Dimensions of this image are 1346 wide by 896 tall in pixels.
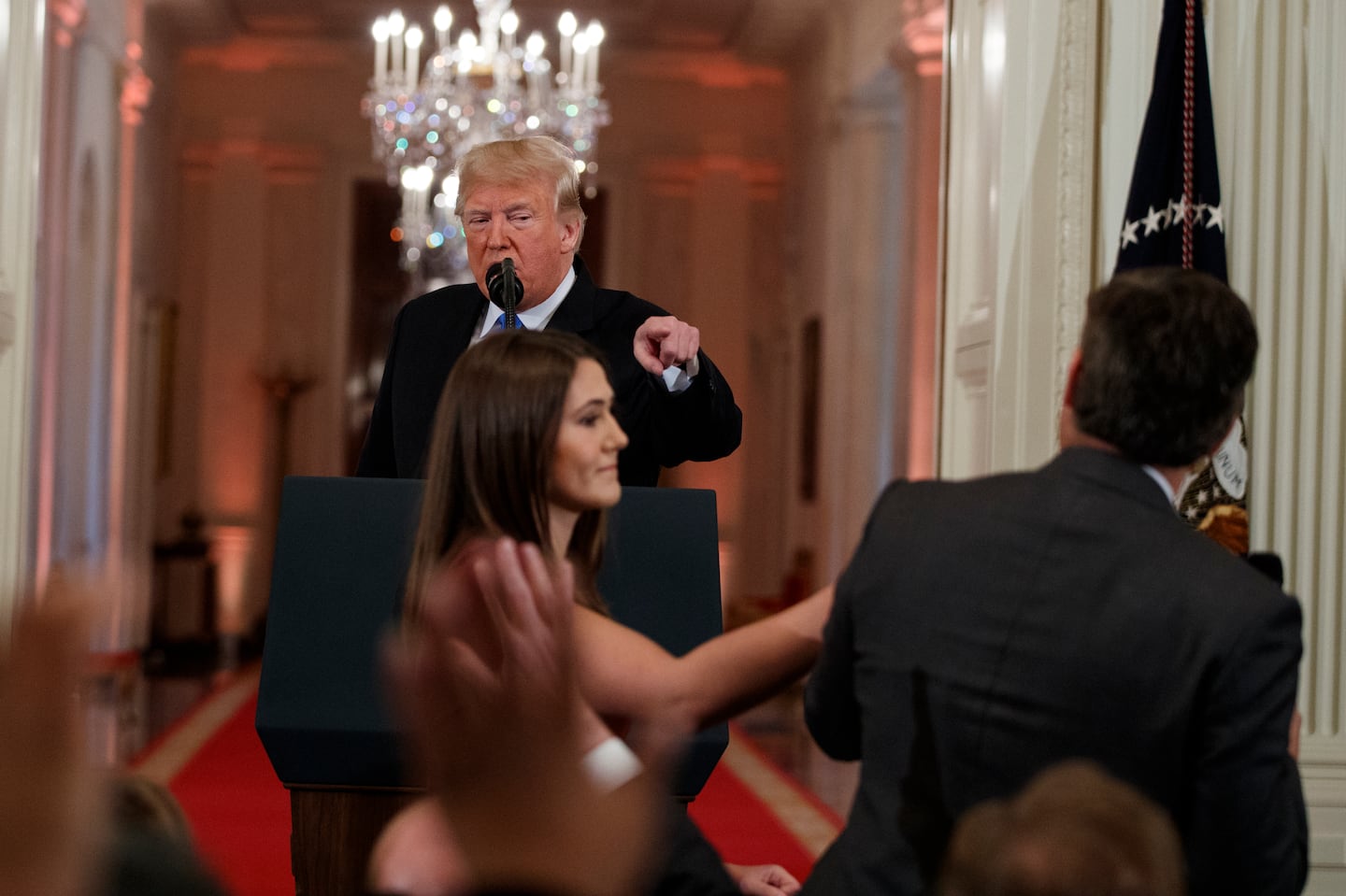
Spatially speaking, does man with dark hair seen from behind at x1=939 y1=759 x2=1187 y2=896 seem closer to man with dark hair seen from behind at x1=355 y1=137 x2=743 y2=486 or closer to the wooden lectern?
the wooden lectern

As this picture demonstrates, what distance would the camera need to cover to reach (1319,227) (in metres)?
4.43

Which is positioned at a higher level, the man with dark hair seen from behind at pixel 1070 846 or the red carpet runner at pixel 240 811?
the man with dark hair seen from behind at pixel 1070 846

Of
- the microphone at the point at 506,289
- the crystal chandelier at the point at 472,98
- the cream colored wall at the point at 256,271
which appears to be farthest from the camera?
the cream colored wall at the point at 256,271

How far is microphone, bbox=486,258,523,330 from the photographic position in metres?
2.92

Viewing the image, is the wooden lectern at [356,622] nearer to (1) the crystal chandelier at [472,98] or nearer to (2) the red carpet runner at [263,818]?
(2) the red carpet runner at [263,818]

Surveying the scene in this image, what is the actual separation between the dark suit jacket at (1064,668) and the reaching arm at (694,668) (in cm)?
19

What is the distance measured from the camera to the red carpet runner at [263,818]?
5.50 meters

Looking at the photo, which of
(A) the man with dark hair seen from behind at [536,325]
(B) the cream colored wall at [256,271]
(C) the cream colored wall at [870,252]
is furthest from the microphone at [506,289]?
(B) the cream colored wall at [256,271]

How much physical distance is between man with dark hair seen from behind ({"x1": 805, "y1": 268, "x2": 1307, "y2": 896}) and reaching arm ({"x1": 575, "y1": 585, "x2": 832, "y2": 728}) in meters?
0.17

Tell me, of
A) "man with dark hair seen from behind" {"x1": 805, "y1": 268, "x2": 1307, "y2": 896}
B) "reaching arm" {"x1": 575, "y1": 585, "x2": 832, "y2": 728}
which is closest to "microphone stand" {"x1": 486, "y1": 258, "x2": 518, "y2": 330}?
"reaching arm" {"x1": 575, "y1": 585, "x2": 832, "y2": 728}

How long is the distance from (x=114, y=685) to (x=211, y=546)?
11.6ft

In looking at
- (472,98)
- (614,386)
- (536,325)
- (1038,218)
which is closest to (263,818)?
(536,325)

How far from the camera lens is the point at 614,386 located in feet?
10.5

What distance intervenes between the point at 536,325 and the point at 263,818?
149 inches
